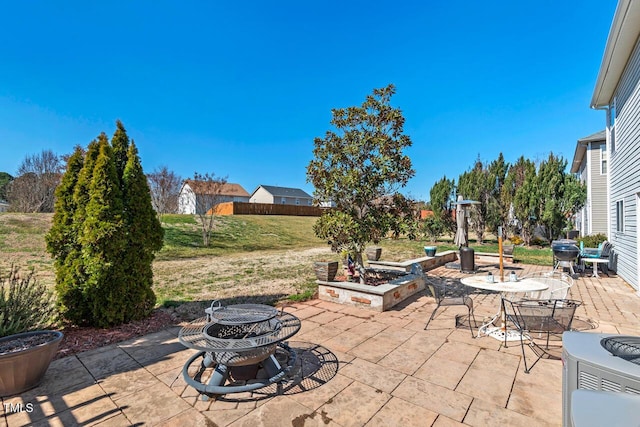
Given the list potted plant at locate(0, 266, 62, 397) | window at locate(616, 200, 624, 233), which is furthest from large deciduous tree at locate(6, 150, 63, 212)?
window at locate(616, 200, 624, 233)

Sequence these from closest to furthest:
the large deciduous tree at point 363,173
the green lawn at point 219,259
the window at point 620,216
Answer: the large deciduous tree at point 363,173 < the green lawn at point 219,259 < the window at point 620,216

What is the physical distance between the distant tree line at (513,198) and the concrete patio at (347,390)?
1288cm

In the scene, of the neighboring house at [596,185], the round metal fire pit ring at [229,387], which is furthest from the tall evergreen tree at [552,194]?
the round metal fire pit ring at [229,387]

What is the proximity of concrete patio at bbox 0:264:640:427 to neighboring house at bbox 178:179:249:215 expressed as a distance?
14.8 metres

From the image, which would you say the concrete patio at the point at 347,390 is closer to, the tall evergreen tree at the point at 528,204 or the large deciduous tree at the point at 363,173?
the large deciduous tree at the point at 363,173

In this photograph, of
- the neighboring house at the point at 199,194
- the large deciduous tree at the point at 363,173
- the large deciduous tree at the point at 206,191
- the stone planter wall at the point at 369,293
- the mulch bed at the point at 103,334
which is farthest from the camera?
the neighboring house at the point at 199,194

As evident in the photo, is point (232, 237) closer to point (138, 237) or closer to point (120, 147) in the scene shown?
point (120, 147)

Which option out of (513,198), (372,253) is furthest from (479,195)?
(372,253)

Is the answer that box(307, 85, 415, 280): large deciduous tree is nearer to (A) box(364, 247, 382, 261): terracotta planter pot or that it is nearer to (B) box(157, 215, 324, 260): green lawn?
(A) box(364, 247, 382, 261): terracotta planter pot

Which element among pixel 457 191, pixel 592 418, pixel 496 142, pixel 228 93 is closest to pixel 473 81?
pixel 457 191

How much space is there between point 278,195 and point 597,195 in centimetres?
3786

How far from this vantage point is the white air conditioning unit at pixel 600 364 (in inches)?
62.6

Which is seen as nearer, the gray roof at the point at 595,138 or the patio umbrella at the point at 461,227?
the patio umbrella at the point at 461,227

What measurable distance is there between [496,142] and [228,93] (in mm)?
17445
